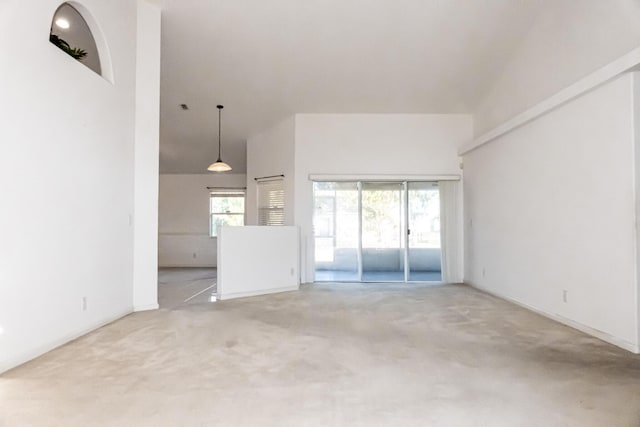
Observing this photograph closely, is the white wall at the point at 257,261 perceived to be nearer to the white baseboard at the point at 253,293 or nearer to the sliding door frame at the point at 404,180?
the white baseboard at the point at 253,293

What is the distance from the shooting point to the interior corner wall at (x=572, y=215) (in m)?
3.47

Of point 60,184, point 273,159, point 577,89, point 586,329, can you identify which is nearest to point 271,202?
point 273,159

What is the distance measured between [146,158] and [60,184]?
1537mm

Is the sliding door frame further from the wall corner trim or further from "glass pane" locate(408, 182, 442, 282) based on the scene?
the wall corner trim

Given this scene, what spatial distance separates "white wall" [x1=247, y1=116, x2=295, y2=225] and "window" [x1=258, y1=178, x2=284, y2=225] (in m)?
0.12

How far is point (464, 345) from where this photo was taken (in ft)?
11.4

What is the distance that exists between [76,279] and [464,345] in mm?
3660

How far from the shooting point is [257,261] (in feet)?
20.2

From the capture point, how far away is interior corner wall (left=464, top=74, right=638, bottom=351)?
3.47m

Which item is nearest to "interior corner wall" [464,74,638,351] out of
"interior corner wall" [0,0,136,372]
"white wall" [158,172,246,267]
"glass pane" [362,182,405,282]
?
"glass pane" [362,182,405,282]

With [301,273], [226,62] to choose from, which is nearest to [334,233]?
[301,273]

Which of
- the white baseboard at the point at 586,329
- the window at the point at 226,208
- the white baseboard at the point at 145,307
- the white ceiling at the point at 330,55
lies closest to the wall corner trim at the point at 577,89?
the white ceiling at the point at 330,55

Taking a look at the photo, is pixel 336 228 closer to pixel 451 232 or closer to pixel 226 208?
pixel 451 232

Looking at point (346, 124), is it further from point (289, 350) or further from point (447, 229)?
point (289, 350)
